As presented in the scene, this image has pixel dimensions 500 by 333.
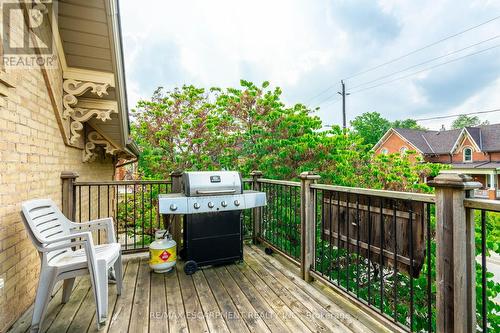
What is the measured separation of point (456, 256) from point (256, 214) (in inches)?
111

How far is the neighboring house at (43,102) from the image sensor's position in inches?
71.9

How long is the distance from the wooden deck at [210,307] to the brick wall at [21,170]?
0.96ft

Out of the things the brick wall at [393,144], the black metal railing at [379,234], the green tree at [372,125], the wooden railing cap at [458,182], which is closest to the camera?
the wooden railing cap at [458,182]

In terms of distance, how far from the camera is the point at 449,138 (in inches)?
755

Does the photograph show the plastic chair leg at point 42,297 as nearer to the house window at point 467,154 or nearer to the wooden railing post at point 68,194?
the wooden railing post at point 68,194

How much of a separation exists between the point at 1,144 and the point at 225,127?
4.85 m

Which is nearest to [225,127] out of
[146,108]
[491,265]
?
[146,108]

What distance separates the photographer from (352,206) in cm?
270

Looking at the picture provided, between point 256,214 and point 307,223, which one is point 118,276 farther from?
point 256,214

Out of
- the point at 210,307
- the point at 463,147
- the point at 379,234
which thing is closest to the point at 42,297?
the point at 210,307

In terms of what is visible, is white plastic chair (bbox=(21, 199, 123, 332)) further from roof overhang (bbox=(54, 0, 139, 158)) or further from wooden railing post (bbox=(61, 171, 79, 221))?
roof overhang (bbox=(54, 0, 139, 158))

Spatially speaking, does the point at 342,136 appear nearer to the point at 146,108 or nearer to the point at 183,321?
the point at 183,321

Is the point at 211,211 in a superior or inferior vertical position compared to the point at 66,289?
superior
